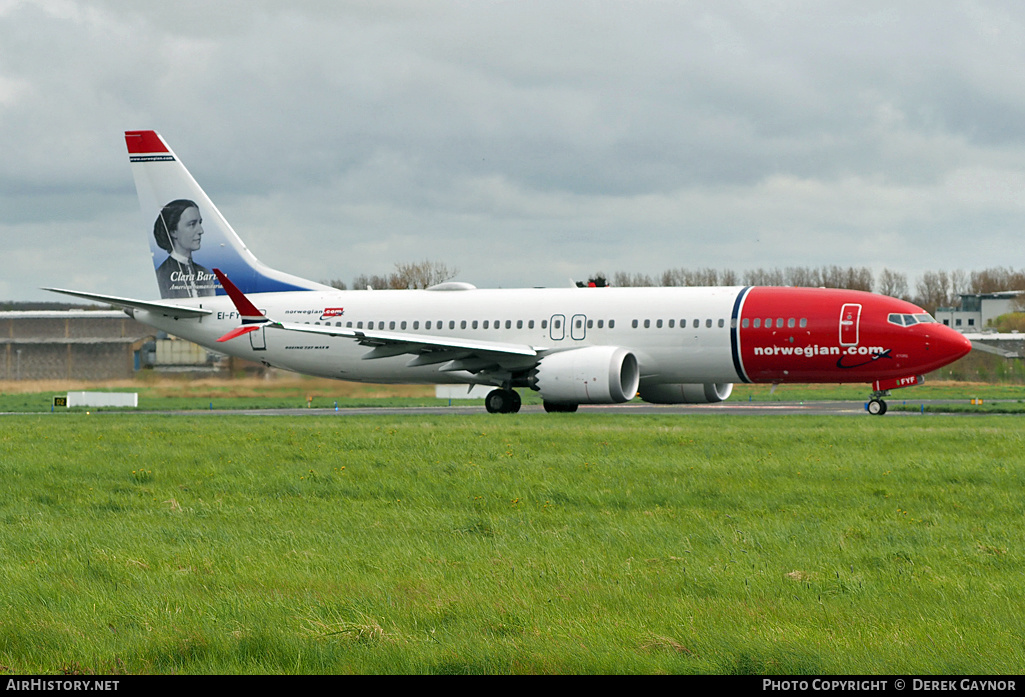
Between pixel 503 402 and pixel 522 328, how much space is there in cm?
255

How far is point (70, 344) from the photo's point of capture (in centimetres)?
8519

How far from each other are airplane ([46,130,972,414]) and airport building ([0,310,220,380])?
40.0 metres

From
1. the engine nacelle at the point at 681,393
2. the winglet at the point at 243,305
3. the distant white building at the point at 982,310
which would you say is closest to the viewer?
the winglet at the point at 243,305

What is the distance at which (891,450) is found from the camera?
20656 mm

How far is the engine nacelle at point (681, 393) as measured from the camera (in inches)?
1542

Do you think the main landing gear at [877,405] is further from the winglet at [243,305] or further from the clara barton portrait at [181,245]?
the clara barton portrait at [181,245]

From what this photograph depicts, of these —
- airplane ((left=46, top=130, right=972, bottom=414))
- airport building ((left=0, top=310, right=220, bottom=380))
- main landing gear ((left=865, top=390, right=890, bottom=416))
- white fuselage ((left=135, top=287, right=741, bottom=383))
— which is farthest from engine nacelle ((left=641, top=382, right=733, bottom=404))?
airport building ((left=0, top=310, right=220, bottom=380))

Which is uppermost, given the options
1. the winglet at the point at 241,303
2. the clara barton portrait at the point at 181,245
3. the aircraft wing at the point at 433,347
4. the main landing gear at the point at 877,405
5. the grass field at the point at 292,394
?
the clara barton portrait at the point at 181,245

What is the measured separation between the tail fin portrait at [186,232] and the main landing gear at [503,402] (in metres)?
9.14

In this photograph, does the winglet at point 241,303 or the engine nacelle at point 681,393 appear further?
the engine nacelle at point 681,393

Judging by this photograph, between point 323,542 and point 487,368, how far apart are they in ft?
83.5

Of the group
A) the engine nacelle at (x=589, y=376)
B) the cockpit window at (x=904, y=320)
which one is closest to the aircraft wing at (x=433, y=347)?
the engine nacelle at (x=589, y=376)
